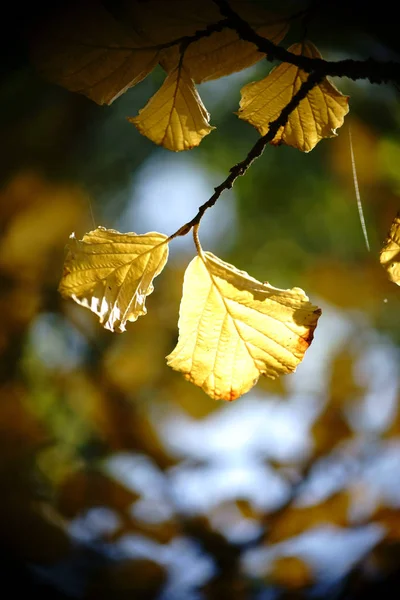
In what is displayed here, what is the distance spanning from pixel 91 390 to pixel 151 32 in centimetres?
109

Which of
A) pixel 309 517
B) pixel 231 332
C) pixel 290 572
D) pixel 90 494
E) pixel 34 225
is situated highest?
pixel 34 225

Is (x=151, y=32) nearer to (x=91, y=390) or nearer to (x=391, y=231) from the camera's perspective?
(x=391, y=231)

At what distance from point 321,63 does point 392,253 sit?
0.15 meters

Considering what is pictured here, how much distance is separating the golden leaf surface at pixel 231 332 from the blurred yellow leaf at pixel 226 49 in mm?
137

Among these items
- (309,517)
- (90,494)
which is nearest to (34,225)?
(90,494)

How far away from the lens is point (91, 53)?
28 cm

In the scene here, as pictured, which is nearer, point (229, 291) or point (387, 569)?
point (229, 291)

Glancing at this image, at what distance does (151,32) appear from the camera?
28 cm

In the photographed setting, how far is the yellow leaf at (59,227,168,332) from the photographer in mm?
292

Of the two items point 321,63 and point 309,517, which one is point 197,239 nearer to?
point 321,63

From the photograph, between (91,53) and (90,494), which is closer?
(91,53)

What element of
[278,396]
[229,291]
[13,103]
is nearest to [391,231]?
[229,291]

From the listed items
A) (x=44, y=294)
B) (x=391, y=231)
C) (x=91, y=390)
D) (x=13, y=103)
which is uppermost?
(x=13, y=103)

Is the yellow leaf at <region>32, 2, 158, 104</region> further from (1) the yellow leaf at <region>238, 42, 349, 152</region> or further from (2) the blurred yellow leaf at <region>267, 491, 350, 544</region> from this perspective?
(2) the blurred yellow leaf at <region>267, 491, 350, 544</region>
